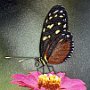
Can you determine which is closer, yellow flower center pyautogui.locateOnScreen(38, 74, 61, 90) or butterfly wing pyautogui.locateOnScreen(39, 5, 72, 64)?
yellow flower center pyautogui.locateOnScreen(38, 74, 61, 90)

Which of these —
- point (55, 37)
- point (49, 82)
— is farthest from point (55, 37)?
point (49, 82)

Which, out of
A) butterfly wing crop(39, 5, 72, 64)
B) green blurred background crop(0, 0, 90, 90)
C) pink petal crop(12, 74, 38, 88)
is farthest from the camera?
green blurred background crop(0, 0, 90, 90)

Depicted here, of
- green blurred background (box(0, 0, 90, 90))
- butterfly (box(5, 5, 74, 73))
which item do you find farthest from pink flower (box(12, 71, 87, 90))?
green blurred background (box(0, 0, 90, 90))

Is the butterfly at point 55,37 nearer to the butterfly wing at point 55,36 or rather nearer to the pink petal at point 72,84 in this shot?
the butterfly wing at point 55,36

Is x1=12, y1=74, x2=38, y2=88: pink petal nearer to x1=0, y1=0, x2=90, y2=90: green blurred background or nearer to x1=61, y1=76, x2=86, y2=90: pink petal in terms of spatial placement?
x1=61, y1=76, x2=86, y2=90: pink petal

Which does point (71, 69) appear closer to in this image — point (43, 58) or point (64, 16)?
point (43, 58)

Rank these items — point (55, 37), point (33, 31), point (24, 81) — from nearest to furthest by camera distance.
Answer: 1. point (24, 81)
2. point (55, 37)
3. point (33, 31)

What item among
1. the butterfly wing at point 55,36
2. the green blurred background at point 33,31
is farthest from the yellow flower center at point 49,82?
the green blurred background at point 33,31

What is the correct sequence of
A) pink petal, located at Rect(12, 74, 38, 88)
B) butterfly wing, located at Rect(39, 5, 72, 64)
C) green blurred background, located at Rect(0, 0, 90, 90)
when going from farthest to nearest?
green blurred background, located at Rect(0, 0, 90, 90), butterfly wing, located at Rect(39, 5, 72, 64), pink petal, located at Rect(12, 74, 38, 88)

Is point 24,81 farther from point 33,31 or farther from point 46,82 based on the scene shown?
point 33,31
